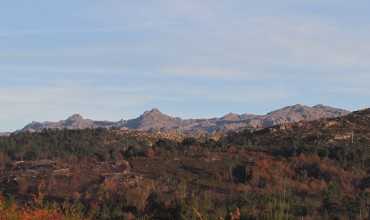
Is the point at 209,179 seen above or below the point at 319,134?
below

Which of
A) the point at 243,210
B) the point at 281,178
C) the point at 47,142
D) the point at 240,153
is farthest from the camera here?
the point at 47,142

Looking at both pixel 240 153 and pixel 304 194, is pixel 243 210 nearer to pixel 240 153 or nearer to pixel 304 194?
pixel 304 194

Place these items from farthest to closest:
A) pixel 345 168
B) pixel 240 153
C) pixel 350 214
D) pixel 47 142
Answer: pixel 47 142, pixel 240 153, pixel 345 168, pixel 350 214

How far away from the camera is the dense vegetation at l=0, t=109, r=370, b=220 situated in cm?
2208

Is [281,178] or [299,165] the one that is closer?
[281,178]

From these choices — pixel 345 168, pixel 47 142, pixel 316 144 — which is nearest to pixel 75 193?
pixel 345 168

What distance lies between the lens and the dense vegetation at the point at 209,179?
2208cm

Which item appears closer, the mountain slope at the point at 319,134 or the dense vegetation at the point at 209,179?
the dense vegetation at the point at 209,179

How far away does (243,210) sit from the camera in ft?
69.4

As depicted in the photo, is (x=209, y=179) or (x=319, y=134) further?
(x=319, y=134)

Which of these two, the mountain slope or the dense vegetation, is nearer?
the dense vegetation

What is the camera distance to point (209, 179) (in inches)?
1416

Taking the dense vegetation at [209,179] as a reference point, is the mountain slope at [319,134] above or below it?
above

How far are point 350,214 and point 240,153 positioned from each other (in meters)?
21.3
